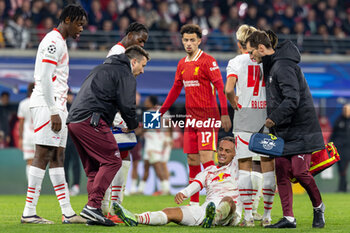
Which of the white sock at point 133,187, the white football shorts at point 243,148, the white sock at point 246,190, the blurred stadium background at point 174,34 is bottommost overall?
the white sock at point 133,187

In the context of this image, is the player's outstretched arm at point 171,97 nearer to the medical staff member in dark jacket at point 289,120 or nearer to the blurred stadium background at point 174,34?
the medical staff member in dark jacket at point 289,120

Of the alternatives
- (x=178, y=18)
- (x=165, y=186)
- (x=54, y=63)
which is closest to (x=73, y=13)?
(x=54, y=63)

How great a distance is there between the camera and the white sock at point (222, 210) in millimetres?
6668

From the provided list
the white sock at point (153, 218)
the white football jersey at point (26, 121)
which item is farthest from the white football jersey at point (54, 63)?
the white football jersey at point (26, 121)

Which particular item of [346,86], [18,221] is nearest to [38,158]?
[18,221]

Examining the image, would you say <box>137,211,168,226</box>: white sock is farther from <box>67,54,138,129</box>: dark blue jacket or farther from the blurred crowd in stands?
the blurred crowd in stands

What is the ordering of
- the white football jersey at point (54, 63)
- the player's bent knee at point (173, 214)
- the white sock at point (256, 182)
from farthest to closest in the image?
the white sock at point (256, 182) → the white football jersey at point (54, 63) → the player's bent knee at point (173, 214)

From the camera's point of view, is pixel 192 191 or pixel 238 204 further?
pixel 238 204

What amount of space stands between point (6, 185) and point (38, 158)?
763cm

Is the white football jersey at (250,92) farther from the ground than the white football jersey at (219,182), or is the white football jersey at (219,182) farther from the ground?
the white football jersey at (250,92)

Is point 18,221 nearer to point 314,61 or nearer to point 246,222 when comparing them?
point 246,222

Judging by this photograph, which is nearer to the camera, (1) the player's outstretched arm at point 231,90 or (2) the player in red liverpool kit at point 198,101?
(1) the player's outstretched arm at point 231,90

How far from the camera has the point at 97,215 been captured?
6430 mm

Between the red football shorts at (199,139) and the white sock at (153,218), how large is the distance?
1729mm
